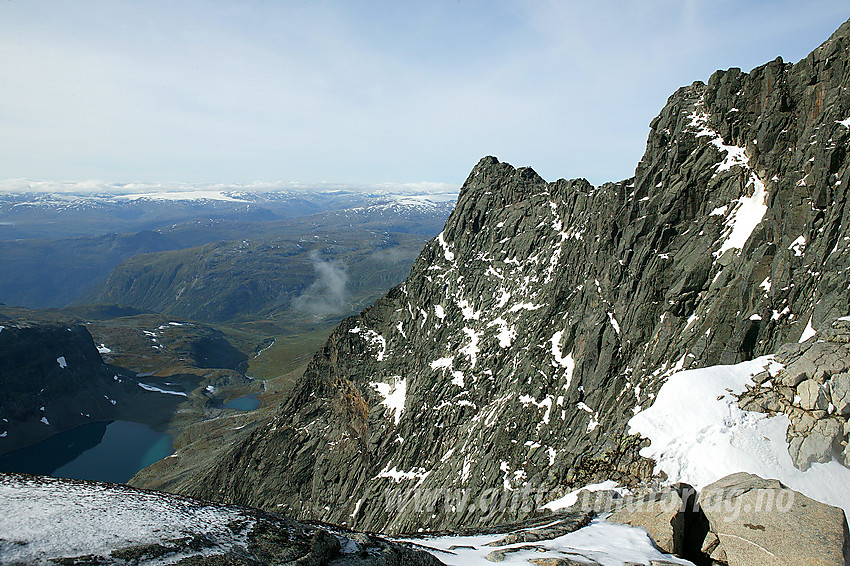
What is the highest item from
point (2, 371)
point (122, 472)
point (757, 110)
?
point (757, 110)

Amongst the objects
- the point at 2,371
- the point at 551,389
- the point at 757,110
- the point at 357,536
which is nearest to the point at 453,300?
the point at 551,389

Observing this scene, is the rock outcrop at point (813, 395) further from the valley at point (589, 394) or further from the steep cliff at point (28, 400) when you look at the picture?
the steep cliff at point (28, 400)

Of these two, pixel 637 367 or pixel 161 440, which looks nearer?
pixel 637 367

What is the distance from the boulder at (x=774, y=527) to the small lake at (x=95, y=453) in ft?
628

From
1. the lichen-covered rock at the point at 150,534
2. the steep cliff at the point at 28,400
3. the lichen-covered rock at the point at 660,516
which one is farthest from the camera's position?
the steep cliff at the point at 28,400

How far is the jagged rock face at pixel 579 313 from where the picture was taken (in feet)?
116

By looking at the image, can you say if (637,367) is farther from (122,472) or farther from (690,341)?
(122,472)

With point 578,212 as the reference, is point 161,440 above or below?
below

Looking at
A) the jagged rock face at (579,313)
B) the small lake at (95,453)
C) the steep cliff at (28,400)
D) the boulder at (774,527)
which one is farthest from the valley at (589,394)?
the steep cliff at (28,400)

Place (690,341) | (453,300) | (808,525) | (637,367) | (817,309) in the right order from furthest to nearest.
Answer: (453,300), (637,367), (690,341), (817,309), (808,525)

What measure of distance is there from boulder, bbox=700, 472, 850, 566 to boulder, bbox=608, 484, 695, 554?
4.26 feet

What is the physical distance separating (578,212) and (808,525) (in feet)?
191

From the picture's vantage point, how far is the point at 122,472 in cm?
15738

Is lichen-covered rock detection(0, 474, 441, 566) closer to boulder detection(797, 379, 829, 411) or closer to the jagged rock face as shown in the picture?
the jagged rock face
